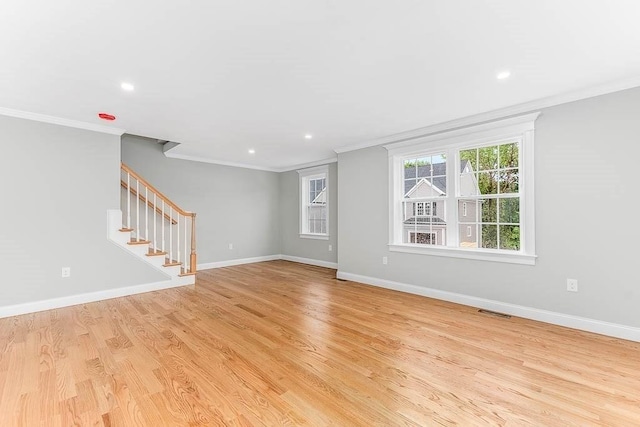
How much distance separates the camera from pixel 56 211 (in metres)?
3.51

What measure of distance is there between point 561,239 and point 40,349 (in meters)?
5.12

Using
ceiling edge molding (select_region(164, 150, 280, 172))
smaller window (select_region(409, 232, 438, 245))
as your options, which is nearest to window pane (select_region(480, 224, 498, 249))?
smaller window (select_region(409, 232, 438, 245))

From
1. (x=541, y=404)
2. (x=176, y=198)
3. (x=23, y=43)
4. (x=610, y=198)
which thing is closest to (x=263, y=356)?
(x=541, y=404)

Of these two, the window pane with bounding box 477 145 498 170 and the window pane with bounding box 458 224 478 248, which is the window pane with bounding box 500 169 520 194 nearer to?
the window pane with bounding box 477 145 498 170

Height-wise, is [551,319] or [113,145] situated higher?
[113,145]

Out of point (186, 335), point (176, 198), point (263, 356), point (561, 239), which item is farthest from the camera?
point (176, 198)

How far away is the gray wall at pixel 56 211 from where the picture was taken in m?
3.23

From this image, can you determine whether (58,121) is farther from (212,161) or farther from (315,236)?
(315,236)

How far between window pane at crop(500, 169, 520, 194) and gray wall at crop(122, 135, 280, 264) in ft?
16.9

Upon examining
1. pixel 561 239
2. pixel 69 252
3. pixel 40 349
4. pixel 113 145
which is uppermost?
pixel 113 145

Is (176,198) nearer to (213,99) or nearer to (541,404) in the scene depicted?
(213,99)

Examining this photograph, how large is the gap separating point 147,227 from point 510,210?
215 inches

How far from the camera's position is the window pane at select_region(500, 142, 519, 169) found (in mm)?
3332

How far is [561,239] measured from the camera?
292 centimetres
